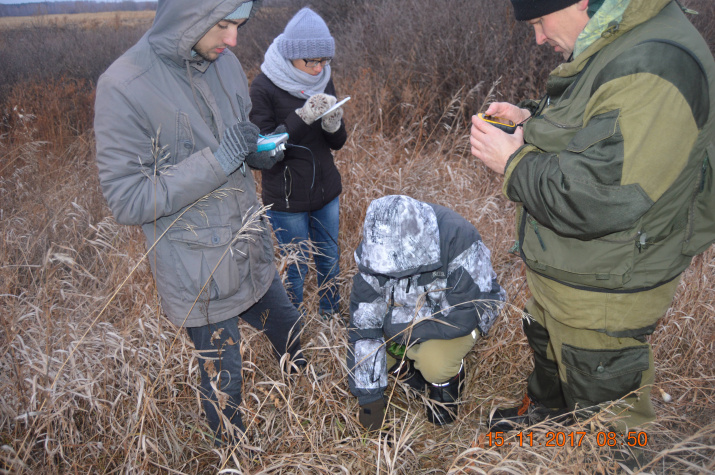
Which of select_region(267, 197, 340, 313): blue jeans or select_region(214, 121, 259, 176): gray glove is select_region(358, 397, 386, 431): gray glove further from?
select_region(214, 121, 259, 176): gray glove

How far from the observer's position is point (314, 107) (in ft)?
7.86

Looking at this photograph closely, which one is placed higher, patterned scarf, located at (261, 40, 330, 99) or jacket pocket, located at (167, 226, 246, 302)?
patterned scarf, located at (261, 40, 330, 99)

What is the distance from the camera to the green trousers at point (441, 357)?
7.20 feet

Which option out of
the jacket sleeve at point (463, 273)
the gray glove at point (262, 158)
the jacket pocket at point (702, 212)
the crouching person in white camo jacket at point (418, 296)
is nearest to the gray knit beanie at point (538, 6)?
the jacket pocket at point (702, 212)

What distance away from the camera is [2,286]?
8.28 feet

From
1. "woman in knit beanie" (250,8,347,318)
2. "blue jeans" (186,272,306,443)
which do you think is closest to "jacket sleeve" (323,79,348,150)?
"woman in knit beanie" (250,8,347,318)

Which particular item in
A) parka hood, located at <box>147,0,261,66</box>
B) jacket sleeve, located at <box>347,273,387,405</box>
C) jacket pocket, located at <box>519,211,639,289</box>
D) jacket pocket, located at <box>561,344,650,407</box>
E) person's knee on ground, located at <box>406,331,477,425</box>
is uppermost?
parka hood, located at <box>147,0,261,66</box>

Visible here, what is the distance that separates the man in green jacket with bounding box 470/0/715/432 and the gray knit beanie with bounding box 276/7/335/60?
136 cm

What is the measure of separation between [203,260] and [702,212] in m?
1.65

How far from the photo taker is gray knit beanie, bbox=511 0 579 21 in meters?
1.39

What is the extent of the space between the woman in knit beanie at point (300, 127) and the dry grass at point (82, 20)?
3.24 m

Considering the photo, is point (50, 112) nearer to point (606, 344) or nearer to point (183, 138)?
point (183, 138)

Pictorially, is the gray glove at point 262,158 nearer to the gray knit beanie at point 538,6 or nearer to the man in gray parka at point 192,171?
the man in gray parka at point 192,171

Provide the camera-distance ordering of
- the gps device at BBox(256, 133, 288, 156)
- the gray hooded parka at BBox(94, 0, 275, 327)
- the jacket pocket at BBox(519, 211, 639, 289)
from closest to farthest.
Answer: the jacket pocket at BBox(519, 211, 639, 289) → the gray hooded parka at BBox(94, 0, 275, 327) → the gps device at BBox(256, 133, 288, 156)
